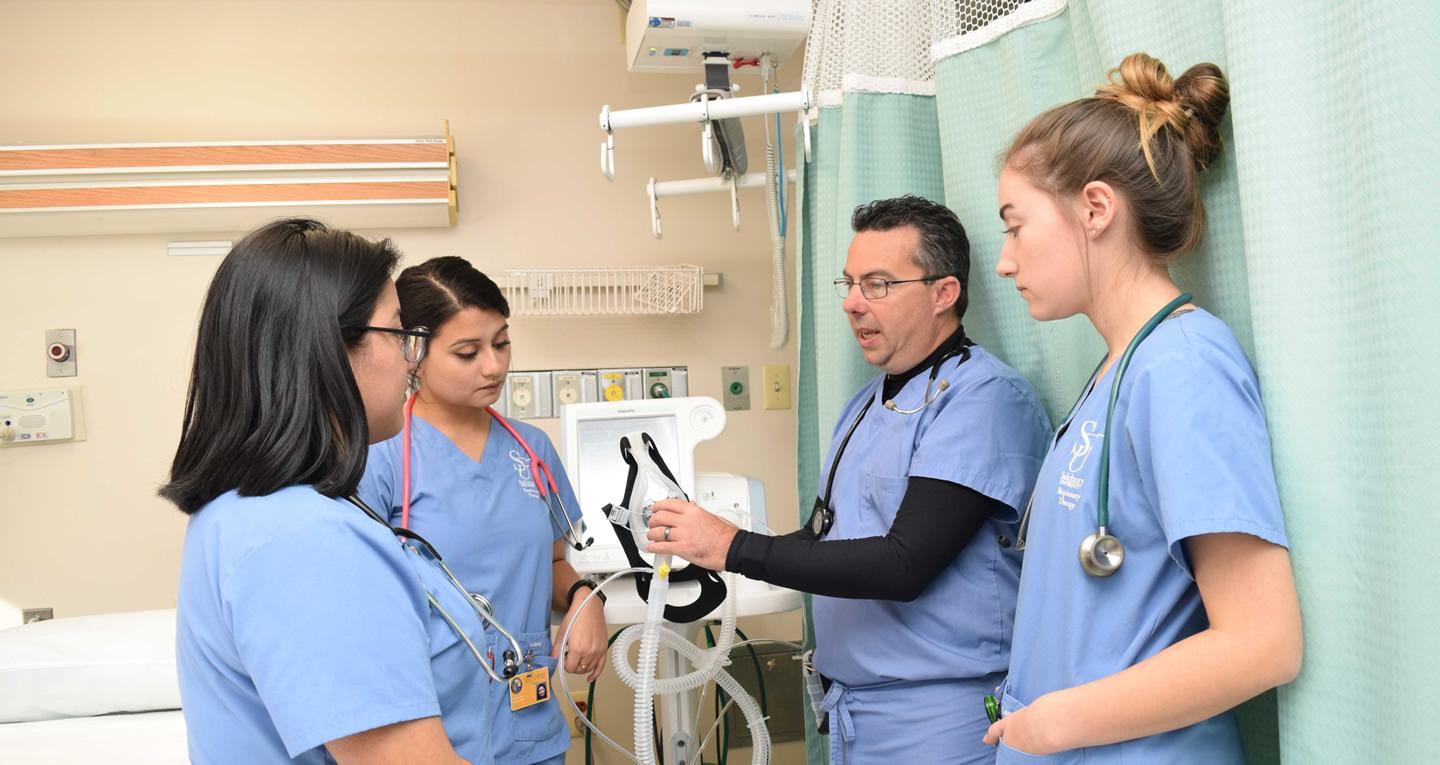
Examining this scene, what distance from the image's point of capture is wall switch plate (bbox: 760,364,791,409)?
3.03m

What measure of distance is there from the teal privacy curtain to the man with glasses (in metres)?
0.37

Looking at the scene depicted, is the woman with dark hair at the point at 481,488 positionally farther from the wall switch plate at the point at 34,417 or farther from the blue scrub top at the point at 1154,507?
the wall switch plate at the point at 34,417

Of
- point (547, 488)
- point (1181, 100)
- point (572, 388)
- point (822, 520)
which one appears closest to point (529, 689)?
point (547, 488)

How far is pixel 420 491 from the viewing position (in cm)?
168

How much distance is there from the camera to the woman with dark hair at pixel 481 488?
165 centimetres

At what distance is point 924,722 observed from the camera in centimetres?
140

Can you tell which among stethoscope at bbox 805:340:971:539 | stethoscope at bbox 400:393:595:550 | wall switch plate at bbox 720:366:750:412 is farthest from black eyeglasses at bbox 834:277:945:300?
wall switch plate at bbox 720:366:750:412

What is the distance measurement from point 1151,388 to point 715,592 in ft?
3.22

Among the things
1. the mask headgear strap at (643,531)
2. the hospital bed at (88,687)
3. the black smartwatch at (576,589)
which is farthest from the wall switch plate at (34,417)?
the mask headgear strap at (643,531)

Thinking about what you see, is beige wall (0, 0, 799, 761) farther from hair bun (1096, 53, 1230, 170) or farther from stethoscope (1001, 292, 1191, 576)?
stethoscope (1001, 292, 1191, 576)

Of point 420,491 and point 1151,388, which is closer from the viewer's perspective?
point 1151,388

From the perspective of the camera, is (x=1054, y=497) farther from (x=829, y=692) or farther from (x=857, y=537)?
(x=829, y=692)

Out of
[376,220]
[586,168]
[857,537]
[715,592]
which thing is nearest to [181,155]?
A: [376,220]

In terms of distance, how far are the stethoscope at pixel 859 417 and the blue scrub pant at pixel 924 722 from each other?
25 cm
